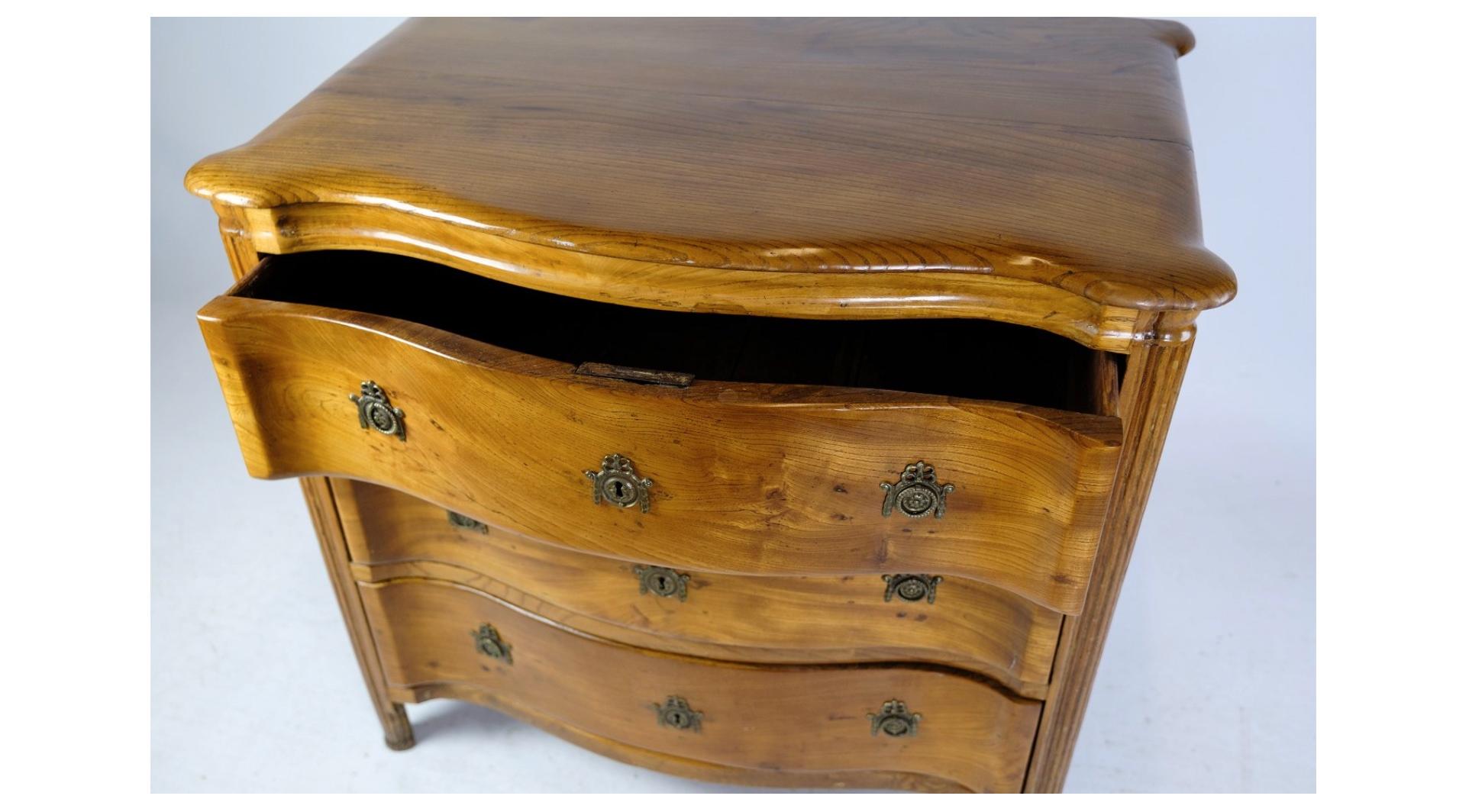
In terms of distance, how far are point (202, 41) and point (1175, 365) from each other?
4.56ft

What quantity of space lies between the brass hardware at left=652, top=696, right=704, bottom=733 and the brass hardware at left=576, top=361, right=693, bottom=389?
1.29 feet

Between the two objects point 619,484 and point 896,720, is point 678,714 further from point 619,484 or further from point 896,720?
point 619,484

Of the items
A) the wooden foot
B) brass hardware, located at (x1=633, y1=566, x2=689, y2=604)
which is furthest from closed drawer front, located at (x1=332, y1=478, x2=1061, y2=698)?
the wooden foot

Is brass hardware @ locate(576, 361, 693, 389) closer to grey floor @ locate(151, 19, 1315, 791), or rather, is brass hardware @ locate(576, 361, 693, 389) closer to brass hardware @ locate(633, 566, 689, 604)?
brass hardware @ locate(633, 566, 689, 604)

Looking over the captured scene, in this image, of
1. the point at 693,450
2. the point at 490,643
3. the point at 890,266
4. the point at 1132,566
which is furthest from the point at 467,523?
the point at 1132,566

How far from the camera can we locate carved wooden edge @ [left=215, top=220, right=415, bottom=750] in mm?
801

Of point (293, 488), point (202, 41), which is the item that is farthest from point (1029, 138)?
point (202, 41)

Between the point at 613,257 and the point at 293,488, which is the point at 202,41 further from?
the point at 613,257

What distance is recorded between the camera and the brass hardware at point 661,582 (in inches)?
34.7

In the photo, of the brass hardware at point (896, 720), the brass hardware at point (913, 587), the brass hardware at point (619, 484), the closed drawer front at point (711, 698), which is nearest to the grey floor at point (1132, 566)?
the closed drawer front at point (711, 698)

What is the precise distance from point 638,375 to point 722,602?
0.90 ft

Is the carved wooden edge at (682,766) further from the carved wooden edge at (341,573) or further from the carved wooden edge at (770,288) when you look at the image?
the carved wooden edge at (770,288)

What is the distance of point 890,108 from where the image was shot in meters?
0.83

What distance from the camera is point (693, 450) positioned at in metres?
0.69
